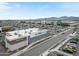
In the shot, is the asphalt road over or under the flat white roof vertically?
under

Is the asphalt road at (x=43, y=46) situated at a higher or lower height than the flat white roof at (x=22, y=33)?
lower

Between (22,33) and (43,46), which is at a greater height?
(22,33)

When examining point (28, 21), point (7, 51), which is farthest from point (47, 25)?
point (7, 51)

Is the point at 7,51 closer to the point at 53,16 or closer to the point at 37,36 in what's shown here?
the point at 37,36
